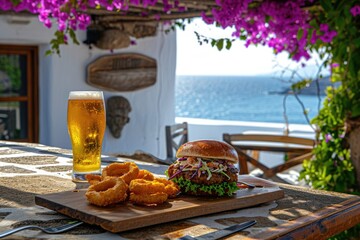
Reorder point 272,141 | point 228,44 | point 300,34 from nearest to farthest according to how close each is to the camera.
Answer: point 228,44, point 300,34, point 272,141

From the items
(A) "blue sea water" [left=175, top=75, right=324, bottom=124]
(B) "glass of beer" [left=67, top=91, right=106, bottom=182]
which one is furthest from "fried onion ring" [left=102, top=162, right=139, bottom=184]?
(A) "blue sea water" [left=175, top=75, right=324, bottom=124]

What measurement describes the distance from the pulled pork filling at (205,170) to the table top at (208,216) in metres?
0.09

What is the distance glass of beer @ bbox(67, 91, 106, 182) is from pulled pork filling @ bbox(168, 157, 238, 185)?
310 millimetres

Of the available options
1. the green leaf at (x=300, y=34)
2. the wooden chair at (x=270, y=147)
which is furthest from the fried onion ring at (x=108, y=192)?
the wooden chair at (x=270, y=147)

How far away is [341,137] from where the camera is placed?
3758mm

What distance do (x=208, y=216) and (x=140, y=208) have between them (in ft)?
0.54

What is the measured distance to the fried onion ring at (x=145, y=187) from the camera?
1250mm

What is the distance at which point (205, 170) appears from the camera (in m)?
1.36

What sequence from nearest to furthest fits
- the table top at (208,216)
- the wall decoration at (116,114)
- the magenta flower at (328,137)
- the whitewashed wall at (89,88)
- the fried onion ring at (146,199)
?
the table top at (208,216), the fried onion ring at (146,199), the magenta flower at (328,137), the whitewashed wall at (89,88), the wall decoration at (116,114)

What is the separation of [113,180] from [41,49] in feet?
14.2

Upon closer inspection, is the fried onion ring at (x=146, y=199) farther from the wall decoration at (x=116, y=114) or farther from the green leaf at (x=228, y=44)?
the wall decoration at (x=116, y=114)

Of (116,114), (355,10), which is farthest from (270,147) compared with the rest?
(355,10)

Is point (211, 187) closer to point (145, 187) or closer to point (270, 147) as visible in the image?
point (145, 187)

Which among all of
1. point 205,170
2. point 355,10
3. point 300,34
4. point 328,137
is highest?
point 355,10
